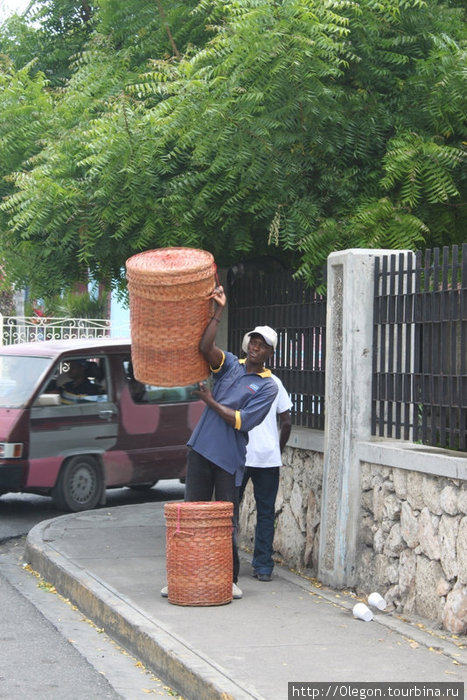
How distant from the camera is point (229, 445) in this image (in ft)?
25.1

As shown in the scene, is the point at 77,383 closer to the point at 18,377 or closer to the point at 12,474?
the point at 18,377

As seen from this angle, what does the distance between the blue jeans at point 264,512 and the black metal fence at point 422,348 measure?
3.28 feet

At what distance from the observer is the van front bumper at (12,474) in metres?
11.6

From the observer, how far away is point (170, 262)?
7.06 meters

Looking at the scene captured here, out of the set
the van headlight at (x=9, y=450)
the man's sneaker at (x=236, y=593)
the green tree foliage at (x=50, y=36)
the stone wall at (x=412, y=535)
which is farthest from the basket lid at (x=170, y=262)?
the green tree foliage at (x=50, y=36)

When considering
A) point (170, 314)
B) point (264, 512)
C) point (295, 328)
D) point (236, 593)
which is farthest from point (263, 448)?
point (170, 314)

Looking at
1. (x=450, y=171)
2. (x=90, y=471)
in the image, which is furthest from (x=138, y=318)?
(x=90, y=471)

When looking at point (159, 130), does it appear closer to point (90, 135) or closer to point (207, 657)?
point (90, 135)

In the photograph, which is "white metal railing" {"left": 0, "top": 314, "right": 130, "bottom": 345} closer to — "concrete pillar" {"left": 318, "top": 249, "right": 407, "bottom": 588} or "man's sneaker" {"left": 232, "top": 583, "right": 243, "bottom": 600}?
"concrete pillar" {"left": 318, "top": 249, "right": 407, "bottom": 588}

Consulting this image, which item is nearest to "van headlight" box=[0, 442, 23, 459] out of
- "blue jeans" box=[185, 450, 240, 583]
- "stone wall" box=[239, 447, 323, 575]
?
"stone wall" box=[239, 447, 323, 575]

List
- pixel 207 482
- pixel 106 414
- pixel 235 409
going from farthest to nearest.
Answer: pixel 106 414
pixel 207 482
pixel 235 409

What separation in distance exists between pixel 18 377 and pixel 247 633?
636 centimetres

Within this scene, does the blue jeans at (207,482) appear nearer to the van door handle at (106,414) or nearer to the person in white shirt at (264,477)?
the person in white shirt at (264,477)

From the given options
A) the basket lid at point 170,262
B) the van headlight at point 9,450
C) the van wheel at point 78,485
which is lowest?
the van wheel at point 78,485
